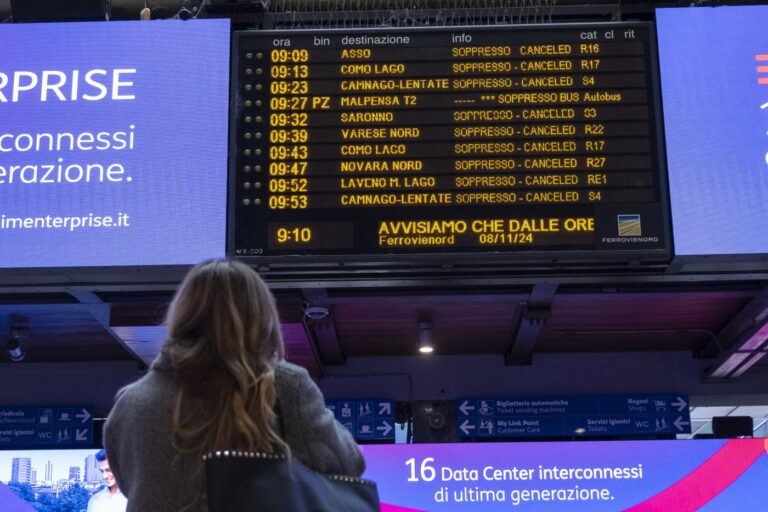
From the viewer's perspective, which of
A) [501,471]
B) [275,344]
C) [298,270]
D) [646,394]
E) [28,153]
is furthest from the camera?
[646,394]

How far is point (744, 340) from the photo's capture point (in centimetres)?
745

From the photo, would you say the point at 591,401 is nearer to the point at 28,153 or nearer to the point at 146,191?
the point at 146,191

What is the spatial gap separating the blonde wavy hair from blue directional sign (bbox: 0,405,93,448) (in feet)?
23.2

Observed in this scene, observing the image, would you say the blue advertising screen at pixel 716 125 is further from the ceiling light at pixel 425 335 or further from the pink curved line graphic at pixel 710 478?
the ceiling light at pixel 425 335

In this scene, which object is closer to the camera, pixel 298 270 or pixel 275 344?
pixel 275 344

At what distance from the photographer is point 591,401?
326 inches

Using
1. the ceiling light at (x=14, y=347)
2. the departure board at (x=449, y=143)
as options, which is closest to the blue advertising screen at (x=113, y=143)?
the departure board at (x=449, y=143)

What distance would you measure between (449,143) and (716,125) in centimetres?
155

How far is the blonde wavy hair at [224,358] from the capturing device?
1.65 metres

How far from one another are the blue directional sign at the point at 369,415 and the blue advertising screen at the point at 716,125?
12.1 ft

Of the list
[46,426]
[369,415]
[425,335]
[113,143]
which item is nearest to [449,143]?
[113,143]

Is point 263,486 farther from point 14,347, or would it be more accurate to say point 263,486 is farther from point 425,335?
point 14,347

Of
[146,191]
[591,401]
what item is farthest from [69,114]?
[591,401]

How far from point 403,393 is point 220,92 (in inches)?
146
